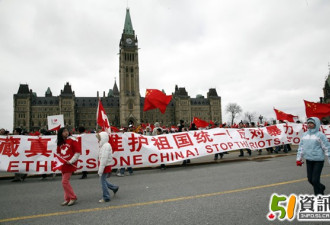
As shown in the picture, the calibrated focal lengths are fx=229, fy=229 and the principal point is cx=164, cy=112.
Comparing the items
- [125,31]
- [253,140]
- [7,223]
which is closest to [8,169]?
[7,223]

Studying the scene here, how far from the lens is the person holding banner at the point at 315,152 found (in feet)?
16.5

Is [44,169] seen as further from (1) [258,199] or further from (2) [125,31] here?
(2) [125,31]

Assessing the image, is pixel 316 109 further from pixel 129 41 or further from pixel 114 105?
pixel 114 105

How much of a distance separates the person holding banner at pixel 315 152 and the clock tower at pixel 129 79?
94519mm

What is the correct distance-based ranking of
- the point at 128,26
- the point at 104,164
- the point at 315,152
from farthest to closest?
the point at 128,26 < the point at 104,164 < the point at 315,152

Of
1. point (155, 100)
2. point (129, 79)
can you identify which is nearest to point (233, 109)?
point (129, 79)

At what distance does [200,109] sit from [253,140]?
11268cm

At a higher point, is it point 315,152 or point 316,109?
point 316,109

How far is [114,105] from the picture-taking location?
116625 millimetres

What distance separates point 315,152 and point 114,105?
115326 millimetres

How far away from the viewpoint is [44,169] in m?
9.60

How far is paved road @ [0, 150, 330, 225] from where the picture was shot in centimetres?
451

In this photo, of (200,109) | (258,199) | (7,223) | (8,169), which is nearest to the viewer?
(7,223)

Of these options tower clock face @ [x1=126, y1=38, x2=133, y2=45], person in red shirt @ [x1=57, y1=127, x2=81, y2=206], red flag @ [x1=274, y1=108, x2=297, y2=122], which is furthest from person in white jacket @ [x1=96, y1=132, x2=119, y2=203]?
tower clock face @ [x1=126, y1=38, x2=133, y2=45]
